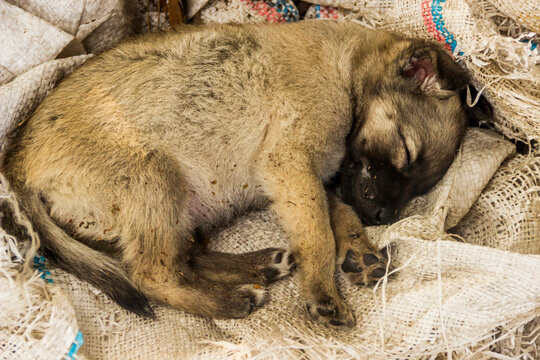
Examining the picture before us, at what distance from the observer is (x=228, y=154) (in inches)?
117

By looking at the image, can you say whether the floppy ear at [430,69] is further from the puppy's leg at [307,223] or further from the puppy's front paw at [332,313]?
the puppy's front paw at [332,313]

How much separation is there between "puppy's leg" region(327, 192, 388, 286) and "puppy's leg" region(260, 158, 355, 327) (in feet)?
0.57

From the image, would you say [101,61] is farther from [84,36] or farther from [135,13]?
[135,13]

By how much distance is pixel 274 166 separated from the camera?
288 centimetres

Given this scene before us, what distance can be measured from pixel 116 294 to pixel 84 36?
1941 millimetres

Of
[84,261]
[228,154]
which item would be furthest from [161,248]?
[228,154]

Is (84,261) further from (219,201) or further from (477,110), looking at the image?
(477,110)

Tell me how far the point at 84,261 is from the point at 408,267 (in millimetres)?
1811

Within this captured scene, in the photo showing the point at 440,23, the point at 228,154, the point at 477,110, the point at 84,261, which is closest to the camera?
the point at 84,261

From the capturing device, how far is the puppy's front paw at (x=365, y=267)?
2.83 m

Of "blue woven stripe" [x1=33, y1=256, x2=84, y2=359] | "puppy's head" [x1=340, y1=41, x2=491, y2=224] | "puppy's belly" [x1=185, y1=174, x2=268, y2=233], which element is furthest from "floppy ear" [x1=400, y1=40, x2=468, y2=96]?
"blue woven stripe" [x1=33, y1=256, x2=84, y2=359]

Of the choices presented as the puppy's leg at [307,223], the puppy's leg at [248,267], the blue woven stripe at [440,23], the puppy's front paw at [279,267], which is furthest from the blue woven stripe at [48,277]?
the blue woven stripe at [440,23]

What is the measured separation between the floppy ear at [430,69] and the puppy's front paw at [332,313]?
146 cm

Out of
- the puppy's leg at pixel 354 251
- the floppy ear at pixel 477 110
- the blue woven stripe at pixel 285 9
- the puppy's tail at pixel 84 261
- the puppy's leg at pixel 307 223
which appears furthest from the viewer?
the blue woven stripe at pixel 285 9
